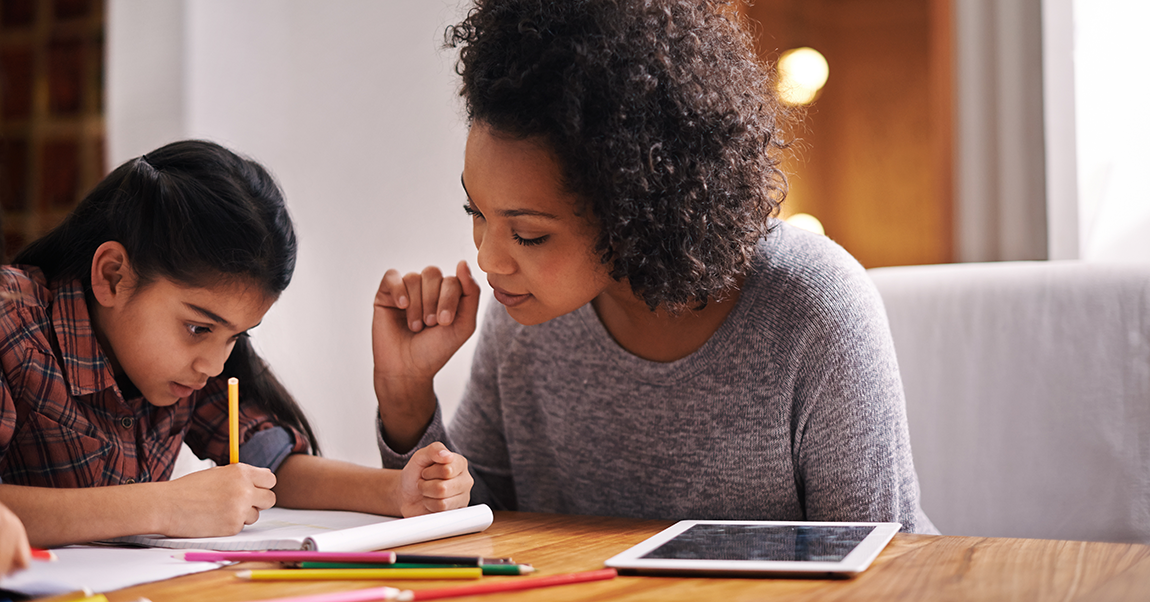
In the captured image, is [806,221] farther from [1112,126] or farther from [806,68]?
[1112,126]

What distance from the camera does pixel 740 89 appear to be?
2.89 ft

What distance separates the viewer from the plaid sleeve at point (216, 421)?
0.99 m

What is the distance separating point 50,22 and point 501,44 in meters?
1.70

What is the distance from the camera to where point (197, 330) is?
895 mm

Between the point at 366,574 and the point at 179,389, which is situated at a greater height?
the point at 179,389

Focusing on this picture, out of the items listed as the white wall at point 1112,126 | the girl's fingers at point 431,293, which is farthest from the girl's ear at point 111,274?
the white wall at point 1112,126

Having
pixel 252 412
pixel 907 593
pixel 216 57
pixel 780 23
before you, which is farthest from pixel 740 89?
pixel 780 23

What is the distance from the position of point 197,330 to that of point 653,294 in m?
0.49

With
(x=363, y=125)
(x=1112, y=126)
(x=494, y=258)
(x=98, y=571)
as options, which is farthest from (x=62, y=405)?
(x=1112, y=126)

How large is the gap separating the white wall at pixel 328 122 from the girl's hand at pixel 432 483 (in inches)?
31.3

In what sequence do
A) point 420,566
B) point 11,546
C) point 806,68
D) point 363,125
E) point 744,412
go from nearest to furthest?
1. point 11,546
2. point 420,566
3. point 744,412
4. point 363,125
5. point 806,68

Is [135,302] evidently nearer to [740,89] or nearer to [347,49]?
[740,89]

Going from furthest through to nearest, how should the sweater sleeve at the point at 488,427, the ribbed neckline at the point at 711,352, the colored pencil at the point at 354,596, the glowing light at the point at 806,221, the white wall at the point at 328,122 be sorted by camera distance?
the glowing light at the point at 806,221, the white wall at the point at 328,122, the sweater sleeve at the point at 488,427, the ribbed neckline at the point at 711,352, the colored pencil at the point at 354,596

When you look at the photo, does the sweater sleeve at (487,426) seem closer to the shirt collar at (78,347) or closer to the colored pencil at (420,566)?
the shirt collar at (78,347)
